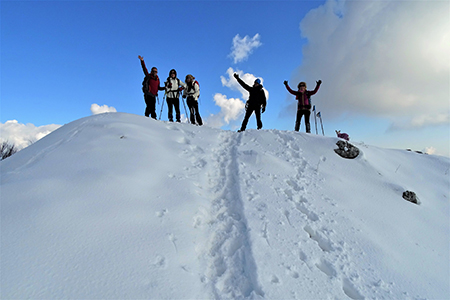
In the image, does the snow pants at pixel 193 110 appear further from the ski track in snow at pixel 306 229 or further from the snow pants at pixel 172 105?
the ski track in snow at pixel 306 229

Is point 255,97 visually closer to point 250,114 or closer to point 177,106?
point 250,114

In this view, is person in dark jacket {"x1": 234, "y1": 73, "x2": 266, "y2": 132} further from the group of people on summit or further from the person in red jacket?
the person in red jacket

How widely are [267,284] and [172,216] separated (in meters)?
1.56

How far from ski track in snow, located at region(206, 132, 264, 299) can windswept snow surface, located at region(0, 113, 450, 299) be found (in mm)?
15

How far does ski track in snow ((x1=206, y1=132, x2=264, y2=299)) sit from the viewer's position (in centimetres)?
222

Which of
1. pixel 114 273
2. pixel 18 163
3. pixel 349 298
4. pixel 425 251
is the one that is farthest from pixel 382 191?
pixel 18 163

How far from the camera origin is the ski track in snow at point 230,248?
2.22 metres

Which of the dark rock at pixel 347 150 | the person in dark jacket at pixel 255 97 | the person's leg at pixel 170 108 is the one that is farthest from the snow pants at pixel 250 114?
the dark rock at pixel 347 150

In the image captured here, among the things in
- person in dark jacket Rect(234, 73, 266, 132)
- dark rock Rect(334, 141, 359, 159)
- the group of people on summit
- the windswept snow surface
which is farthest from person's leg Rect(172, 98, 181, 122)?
dark rock Rect(334, 141, 359, 159)

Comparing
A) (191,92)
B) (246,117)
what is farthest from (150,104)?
(246,117)

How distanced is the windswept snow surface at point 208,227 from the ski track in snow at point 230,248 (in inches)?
0.6

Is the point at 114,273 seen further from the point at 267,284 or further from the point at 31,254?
the point at 267,284

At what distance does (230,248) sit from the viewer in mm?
2764

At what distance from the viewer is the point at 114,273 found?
6.82ft
